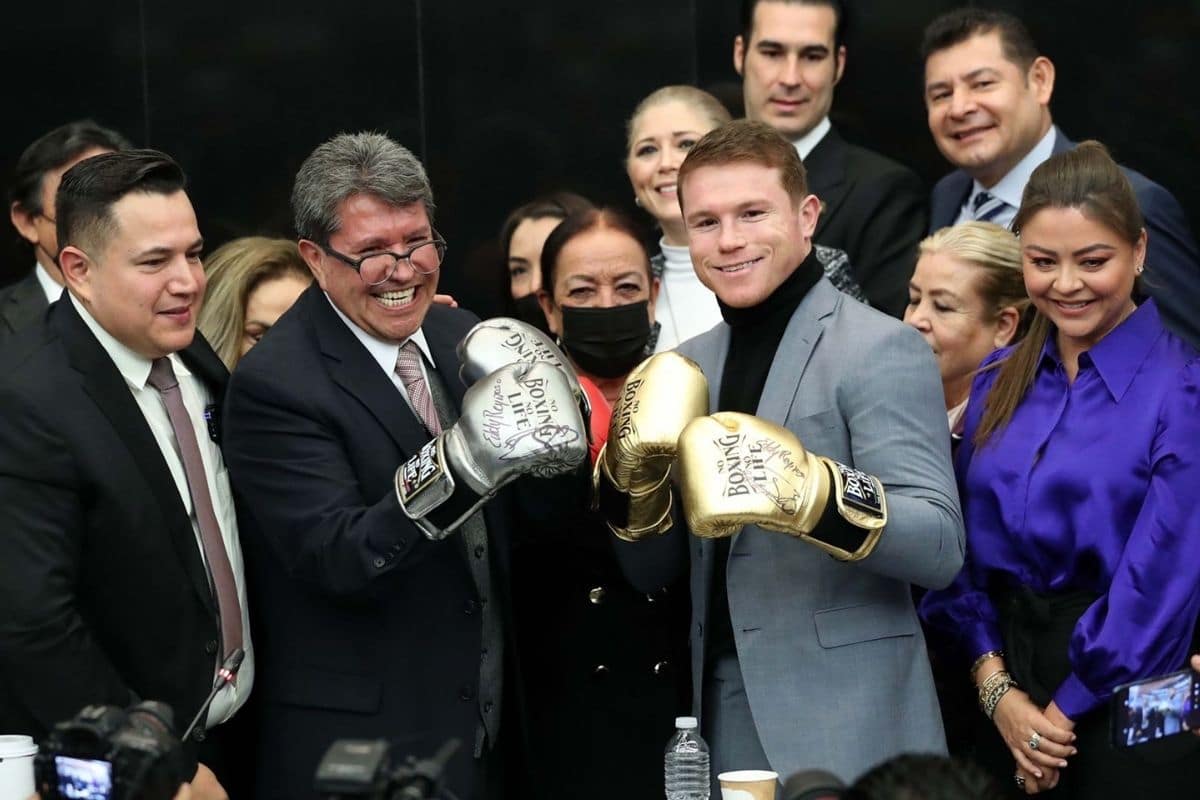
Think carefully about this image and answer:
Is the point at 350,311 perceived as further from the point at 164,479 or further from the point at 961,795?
the point at 961,795

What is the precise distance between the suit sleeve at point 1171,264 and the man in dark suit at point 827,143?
2.24 feet

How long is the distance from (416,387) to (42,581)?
2.84 feet

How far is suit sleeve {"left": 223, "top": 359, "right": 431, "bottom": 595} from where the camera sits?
329cm

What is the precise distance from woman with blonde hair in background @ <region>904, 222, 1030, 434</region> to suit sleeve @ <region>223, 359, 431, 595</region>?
1632mm

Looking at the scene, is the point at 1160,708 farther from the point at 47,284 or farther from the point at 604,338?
the point at 47,284

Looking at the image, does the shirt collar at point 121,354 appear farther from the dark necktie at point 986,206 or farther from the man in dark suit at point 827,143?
Result: the dark necktie at point 986,206

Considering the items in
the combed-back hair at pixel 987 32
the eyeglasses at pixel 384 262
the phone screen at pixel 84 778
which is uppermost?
the combed-back hair at pixel 987 32

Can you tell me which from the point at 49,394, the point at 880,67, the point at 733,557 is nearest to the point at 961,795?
the point at 733,557

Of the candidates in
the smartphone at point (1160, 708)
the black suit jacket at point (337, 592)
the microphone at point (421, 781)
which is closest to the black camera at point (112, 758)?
the microphone at point (421, 781)

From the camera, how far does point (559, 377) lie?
3.27 metres

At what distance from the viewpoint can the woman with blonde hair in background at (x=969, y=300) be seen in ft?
14.4

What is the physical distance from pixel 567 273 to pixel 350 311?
0.70m

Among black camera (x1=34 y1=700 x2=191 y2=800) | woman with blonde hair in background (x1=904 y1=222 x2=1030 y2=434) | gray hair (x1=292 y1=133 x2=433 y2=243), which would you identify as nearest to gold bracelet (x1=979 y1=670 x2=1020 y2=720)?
woman with blonde hair in background (x1=904 y1=222 x2=1030 y2=434)

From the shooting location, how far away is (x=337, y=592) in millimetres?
3363
